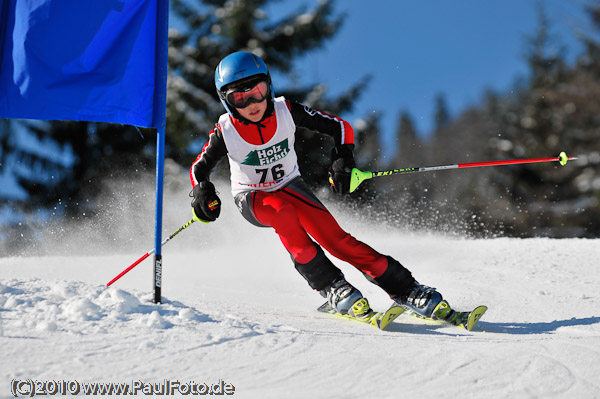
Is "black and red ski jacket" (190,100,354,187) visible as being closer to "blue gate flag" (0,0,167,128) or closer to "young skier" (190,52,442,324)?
"young skier" (190,52,442,324)

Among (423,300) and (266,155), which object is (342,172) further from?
(423,300)

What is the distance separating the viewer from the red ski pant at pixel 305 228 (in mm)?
3186

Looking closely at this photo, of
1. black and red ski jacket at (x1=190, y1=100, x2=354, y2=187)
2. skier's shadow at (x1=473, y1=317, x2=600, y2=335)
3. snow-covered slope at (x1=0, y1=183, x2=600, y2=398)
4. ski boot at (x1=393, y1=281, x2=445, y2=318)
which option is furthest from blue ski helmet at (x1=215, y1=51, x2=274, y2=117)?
skier's shadow at (x1=473, y1=317, x2=600, y2=335)

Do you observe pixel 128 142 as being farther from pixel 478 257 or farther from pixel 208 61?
pixel 478 257

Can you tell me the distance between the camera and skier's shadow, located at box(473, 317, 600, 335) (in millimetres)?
3066

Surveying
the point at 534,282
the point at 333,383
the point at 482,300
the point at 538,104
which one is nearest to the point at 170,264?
the point at 482,300

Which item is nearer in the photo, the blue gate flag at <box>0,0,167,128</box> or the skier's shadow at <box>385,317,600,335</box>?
the skier's shadow at <box>385,317,600,335</box>

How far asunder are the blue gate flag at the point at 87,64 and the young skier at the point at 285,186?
18.0 inches

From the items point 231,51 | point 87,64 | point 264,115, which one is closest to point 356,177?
point 264,115

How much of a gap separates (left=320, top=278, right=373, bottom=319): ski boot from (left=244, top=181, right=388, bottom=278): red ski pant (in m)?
0.20

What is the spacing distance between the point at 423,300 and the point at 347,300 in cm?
47

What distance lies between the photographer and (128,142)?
14789 mm

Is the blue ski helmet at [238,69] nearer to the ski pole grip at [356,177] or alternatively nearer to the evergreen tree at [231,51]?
the ski pole grip at [356,177]

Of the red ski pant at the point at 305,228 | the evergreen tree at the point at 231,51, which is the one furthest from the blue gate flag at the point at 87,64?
the evergreen tree at the point at 231,51
